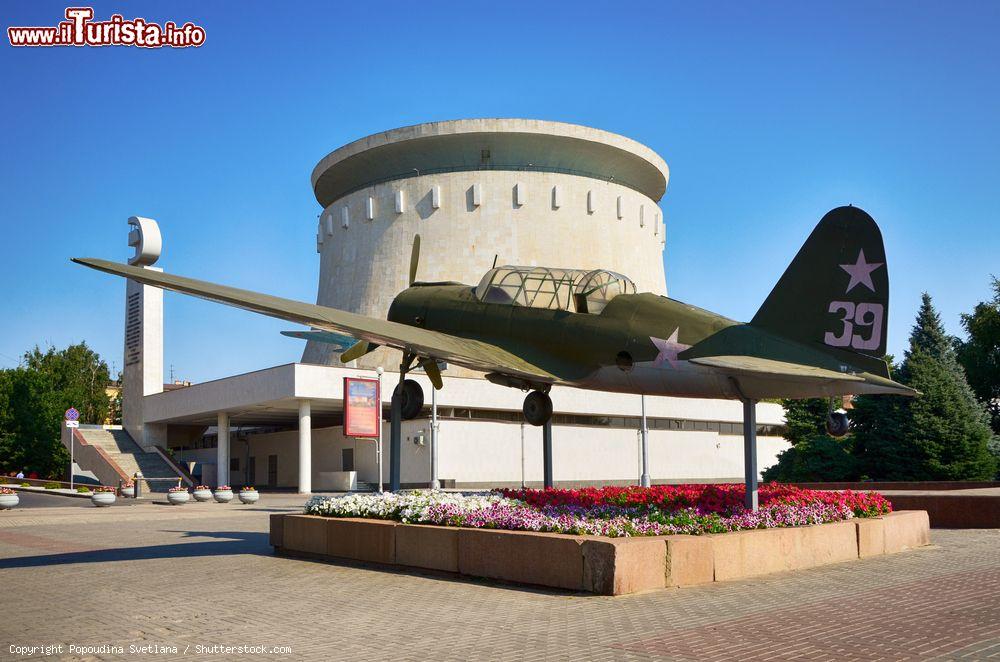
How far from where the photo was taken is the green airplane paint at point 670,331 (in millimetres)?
12852

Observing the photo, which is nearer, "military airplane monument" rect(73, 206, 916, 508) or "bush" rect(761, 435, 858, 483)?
"military airplane monument" rect(73, 206, 916, 508)

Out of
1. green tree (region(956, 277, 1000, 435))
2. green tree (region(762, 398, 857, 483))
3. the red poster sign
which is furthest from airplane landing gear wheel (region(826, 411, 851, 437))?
green tree (region(956, 277, 1000, 435))

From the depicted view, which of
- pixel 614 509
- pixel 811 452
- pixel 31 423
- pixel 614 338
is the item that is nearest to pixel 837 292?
pixel 614 338

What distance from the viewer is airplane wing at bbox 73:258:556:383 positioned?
12.9m

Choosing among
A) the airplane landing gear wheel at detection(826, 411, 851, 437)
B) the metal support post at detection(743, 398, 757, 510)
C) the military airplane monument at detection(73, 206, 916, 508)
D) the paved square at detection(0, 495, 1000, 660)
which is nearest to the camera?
the paved square at detection(0, 495, 1000, 660)

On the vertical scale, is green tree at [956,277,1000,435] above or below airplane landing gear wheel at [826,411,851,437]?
above

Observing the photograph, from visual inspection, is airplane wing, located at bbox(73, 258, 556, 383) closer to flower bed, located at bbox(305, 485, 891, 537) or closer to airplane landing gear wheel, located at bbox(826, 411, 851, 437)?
flower bed, located at bbox(305, 485, 891, 537)

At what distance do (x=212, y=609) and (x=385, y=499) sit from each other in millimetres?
5056

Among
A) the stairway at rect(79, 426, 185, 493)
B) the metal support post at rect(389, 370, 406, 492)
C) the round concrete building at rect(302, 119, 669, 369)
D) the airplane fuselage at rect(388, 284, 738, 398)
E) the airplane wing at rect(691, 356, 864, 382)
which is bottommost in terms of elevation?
the stairway at rect(79, 426, 185, 493)

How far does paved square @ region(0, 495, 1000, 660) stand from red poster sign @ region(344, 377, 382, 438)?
101 feet

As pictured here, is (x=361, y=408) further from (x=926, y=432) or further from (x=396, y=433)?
(x=396, y=433)

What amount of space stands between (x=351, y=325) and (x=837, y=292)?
7.98 m

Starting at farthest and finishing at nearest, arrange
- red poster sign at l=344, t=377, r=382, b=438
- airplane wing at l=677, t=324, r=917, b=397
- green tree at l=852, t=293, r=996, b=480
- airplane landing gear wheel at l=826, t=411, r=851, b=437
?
red poster sign at l=344, t=377, r=382, b=438 → green tree at l=852, t=293, r=996, b=480 → airplane landing gear wheel at l=826, t=411, r=851, b=437 → airplane wing at l=677, t=324, r=917, b=397

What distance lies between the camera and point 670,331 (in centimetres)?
1403
